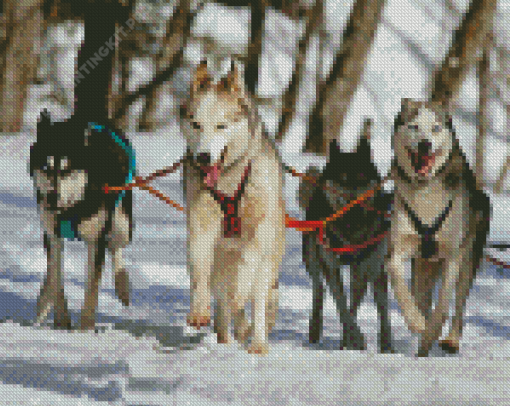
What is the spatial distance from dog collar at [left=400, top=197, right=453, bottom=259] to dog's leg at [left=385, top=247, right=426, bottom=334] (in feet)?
0.52

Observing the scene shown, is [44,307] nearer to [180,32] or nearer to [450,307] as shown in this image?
[450,307]

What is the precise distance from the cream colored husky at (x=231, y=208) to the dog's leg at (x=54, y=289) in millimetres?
969

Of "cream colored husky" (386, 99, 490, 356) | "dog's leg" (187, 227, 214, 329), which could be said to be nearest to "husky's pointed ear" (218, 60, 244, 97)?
"dog's leg" (187, 227, 214, 329)

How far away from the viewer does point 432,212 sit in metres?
4.13

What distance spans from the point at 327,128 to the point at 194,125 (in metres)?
7.58

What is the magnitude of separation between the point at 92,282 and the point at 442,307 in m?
1.92

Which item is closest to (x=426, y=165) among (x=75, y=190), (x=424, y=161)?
(x=424, y=161)

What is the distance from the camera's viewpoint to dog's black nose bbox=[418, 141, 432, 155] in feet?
13.3

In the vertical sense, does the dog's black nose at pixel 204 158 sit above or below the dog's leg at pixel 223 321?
above

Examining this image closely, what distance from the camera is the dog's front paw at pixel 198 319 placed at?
407 cm

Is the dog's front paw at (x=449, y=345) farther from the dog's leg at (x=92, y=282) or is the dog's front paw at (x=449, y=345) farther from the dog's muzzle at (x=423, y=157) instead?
the dog's leg at (x=92, y=282)

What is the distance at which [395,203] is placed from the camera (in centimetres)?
423

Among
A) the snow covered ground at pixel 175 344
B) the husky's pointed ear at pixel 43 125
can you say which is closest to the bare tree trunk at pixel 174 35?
the snow covered ground at pixel 175 344

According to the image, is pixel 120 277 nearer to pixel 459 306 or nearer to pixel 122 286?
pixel 122 286
